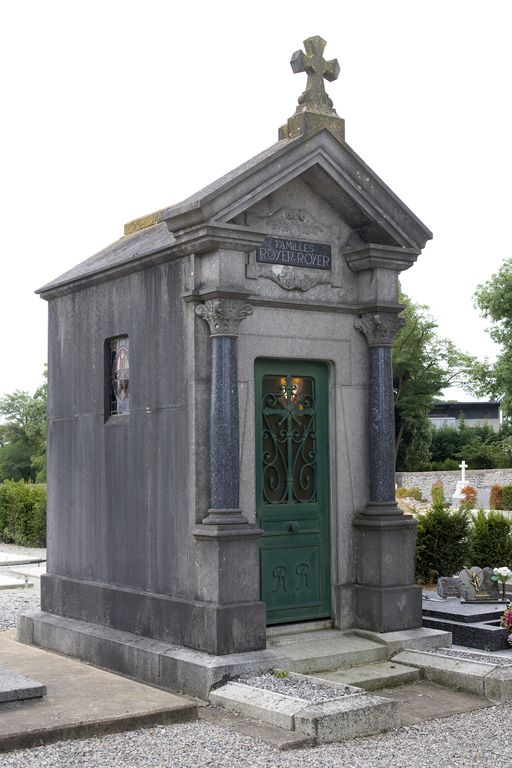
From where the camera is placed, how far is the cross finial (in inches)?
334

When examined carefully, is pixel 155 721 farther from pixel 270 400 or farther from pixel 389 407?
pixel 389 407

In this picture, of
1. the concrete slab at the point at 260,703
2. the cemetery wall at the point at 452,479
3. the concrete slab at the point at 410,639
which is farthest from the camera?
the cemetery wall at the point at 452,479

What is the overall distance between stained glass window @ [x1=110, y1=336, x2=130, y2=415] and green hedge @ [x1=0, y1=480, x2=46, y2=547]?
13045 mm

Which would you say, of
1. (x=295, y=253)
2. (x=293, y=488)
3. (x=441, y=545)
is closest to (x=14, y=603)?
(x=441, y=545)

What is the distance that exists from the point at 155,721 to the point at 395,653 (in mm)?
2509

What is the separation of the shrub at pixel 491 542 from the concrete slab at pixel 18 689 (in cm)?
732

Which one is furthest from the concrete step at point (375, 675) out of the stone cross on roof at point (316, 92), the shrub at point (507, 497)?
the shrub at point (507, 497)

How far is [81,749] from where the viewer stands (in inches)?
230

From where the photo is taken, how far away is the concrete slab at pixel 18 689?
6.38m

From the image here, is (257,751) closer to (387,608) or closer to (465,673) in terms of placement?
(465,673)

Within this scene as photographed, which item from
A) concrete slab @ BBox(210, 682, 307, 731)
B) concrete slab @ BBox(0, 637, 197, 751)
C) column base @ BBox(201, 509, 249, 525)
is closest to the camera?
concrete slab @ BBox(0, 637, 197, 751)

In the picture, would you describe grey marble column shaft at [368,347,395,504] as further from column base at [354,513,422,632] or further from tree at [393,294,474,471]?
tree at [393,294,474,471]

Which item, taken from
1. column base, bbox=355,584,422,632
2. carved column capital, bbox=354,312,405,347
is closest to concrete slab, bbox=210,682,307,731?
column base, bbox=355,584,422,632

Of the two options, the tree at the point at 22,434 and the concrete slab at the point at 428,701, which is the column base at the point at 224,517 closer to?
the concrete slab at the point at 428,701
